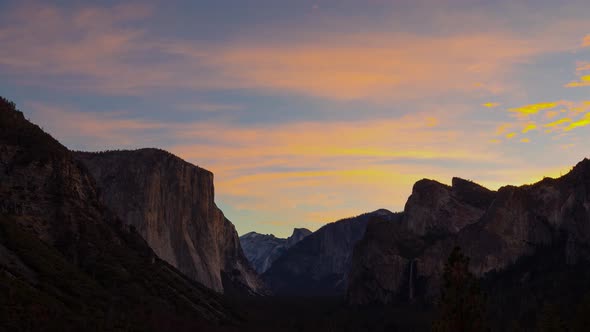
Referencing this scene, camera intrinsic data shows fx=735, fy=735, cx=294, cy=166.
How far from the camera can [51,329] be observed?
15375 cm

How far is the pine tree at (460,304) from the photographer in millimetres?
69375

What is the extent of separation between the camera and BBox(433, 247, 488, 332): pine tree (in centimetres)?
6938

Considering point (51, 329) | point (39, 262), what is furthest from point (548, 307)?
point (39, 262)

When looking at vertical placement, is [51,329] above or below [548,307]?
below

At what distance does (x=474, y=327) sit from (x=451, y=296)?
11.5 feet

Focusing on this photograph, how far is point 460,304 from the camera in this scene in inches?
2751

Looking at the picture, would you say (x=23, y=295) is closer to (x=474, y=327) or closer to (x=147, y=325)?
(x=147, y=325)

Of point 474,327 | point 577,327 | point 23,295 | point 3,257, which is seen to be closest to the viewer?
point 474,327

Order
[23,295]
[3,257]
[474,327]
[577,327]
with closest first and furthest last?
[474,327] → [577,327] → [23,295] → [3,257]

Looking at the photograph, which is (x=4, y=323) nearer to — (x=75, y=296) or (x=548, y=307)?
(x=75, y=296)

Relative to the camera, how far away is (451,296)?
230 ft

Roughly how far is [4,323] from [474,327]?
112 metres

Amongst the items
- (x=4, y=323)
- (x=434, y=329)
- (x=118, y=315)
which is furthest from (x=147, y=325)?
(x=434, y=329)

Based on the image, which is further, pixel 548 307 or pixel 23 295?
pixel 23 295
